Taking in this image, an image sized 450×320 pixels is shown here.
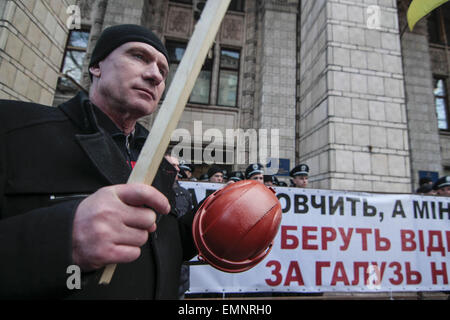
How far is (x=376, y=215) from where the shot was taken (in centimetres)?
362

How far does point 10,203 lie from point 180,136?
10.0 metres

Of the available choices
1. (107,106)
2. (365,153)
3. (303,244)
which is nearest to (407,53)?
(365,153)

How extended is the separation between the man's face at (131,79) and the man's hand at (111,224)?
2.16 ft

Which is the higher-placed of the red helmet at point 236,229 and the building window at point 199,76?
the building window at point 199,76

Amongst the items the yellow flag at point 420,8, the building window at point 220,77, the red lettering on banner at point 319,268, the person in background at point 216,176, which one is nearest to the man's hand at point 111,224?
the red lettering on banner at point 319,268

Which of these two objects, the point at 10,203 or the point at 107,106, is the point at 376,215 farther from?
the point at 10,203

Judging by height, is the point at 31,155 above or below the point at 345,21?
below

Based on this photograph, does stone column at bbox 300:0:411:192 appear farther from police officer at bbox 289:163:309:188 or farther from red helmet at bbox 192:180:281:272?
red helmet at bbox 192:180:281:272

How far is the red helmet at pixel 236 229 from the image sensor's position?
1.27 m

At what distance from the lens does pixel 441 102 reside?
1245 centimetres

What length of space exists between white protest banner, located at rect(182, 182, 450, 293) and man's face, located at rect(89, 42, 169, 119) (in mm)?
2513

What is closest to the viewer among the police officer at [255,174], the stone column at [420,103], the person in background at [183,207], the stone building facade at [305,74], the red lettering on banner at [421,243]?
the person in background at [183,207]

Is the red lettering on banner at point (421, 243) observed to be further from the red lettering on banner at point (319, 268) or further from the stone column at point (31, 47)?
the stone column at point (31, 47)

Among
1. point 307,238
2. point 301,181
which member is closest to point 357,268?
point 307,238
